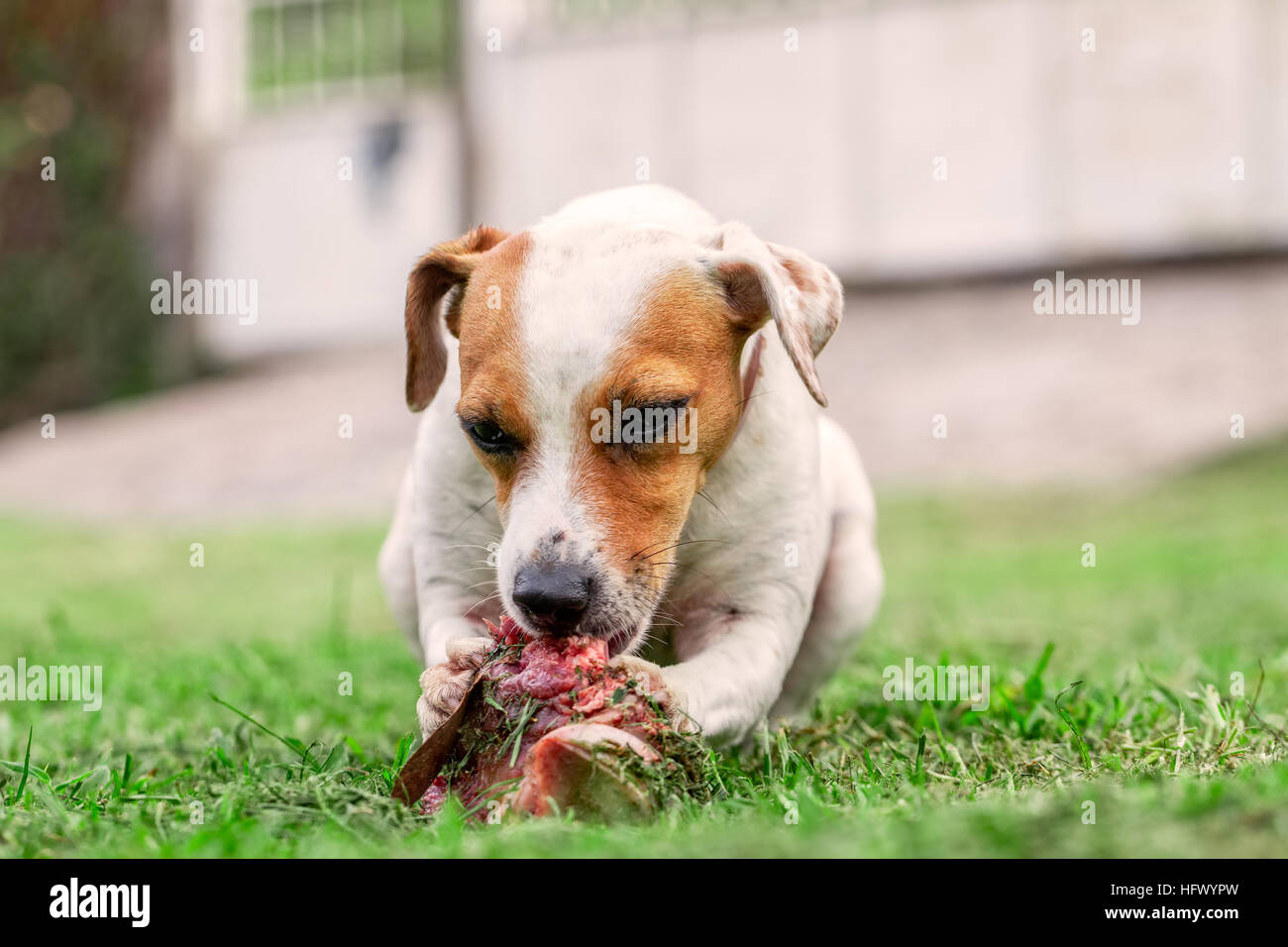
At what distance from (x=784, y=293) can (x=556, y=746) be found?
116 cm

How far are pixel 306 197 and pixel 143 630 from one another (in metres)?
10.2

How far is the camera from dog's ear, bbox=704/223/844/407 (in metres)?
3.14

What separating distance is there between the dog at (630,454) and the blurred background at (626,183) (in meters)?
7.93

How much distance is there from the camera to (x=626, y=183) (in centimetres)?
1443

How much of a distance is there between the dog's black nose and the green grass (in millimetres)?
433

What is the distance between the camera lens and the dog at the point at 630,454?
2.93m
